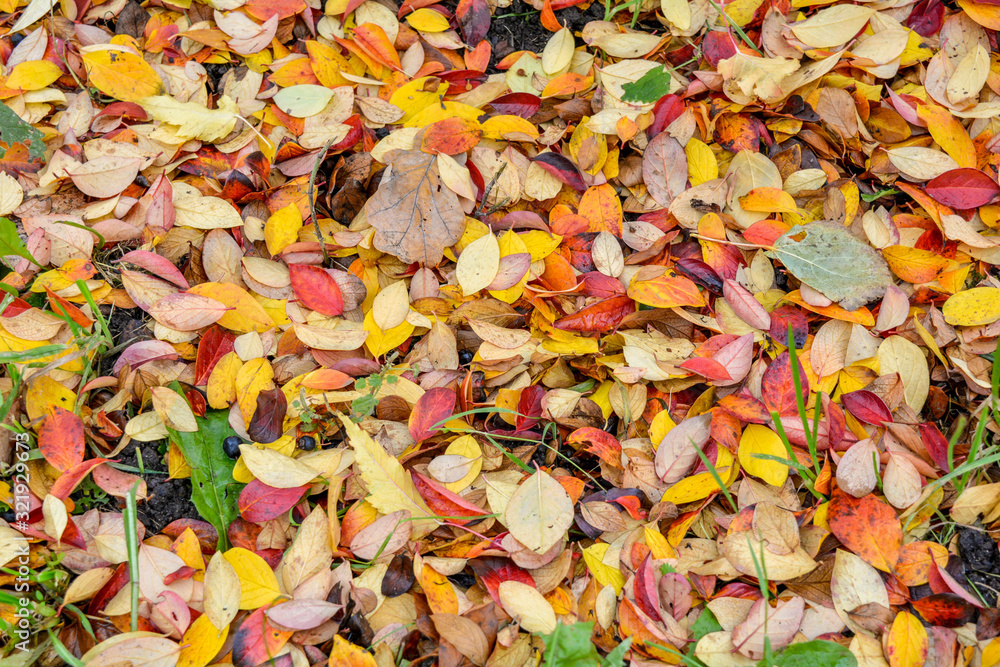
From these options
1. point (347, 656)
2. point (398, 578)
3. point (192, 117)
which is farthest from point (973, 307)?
point (192, 117)

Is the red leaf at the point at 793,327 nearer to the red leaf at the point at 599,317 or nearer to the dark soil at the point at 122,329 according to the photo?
the red leaf at the point at 599,317

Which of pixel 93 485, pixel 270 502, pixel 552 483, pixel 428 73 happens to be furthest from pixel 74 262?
pixel 552 483

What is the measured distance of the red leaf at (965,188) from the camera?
1.24 meters

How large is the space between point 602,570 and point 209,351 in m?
0.83

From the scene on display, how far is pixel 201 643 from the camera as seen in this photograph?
100 cm

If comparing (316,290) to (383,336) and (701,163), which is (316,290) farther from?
(701,163)

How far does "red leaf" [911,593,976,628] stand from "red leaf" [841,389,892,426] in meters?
0.30

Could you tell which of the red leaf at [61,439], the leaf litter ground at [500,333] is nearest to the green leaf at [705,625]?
the leaf litter ground at [500,333]

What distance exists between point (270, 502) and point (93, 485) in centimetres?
33

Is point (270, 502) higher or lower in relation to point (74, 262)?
lower

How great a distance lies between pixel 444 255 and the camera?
1.26 m

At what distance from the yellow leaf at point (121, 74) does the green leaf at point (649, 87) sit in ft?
3.38

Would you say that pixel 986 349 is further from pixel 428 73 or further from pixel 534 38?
pixel 428 73

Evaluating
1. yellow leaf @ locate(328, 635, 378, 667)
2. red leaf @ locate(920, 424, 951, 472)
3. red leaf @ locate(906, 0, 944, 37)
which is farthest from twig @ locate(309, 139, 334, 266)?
red leaf @ locate(906, 0, 944, 37)
